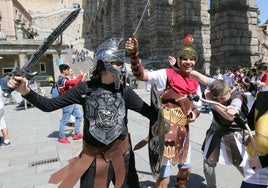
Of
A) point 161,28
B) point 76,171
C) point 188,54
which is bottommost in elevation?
point 76,171

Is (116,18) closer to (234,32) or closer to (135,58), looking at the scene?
(234,32)

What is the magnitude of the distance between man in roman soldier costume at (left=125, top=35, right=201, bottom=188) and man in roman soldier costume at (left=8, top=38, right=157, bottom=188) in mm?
505

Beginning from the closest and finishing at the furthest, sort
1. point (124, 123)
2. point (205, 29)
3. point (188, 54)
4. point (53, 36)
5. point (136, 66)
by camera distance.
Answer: point (53, 36) < point (124, 123) < point (136, 66) < point (188, 54) < point (205, 29)

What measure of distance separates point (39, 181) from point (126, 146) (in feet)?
7.72

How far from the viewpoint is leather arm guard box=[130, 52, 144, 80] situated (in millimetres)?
2916

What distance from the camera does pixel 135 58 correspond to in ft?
9.61

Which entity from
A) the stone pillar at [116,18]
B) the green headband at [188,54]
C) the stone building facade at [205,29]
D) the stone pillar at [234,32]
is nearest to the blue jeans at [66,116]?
the green headband at [188,54]

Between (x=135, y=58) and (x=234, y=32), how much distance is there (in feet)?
44.2

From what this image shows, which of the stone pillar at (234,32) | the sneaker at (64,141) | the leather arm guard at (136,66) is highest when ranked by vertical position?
the stone pillar at (234,32)

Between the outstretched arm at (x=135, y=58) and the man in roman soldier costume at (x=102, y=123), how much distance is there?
0.19 metres

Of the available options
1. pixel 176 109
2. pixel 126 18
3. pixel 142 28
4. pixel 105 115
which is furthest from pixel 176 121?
pixel 126 18

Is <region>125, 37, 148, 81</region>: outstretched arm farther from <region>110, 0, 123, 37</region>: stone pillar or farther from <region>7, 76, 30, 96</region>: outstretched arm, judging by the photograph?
<region>110, 0, 123, 37</region>: stone pillar

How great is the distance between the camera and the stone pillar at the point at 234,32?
48.9 ft

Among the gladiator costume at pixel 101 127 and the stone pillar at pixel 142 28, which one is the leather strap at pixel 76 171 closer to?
the gladiator costume at pixel 101 127
